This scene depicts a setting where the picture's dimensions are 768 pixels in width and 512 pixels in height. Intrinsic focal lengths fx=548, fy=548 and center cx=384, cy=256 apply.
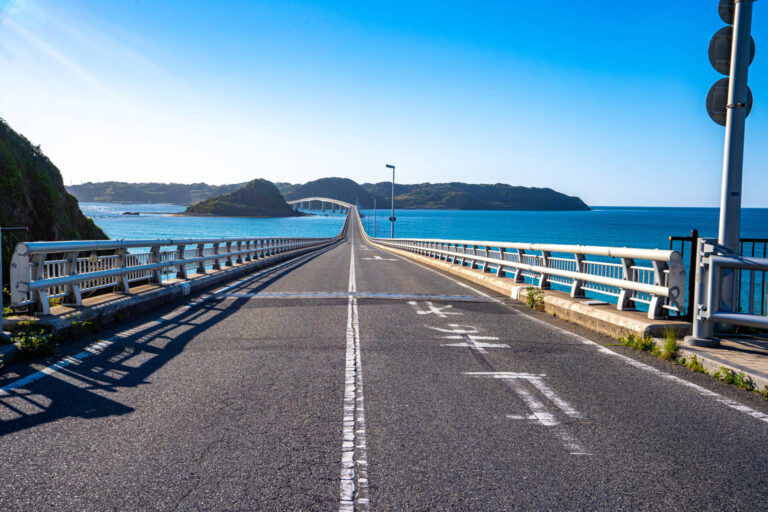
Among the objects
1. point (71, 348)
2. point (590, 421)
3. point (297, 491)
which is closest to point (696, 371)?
point (590, 421)

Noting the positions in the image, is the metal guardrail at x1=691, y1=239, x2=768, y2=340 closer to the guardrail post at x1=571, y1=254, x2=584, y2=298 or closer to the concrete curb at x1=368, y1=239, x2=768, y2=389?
the concrete curb at x1=368, y1=239, x2=768, y2=389

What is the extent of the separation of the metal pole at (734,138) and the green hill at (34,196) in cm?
1921

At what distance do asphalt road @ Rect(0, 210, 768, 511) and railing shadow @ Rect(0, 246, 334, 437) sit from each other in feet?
0.09

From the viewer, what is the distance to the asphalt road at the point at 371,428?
3.26m

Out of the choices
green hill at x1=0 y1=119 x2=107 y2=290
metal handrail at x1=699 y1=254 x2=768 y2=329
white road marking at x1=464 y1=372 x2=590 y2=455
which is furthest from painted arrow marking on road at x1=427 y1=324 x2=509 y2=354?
green hill at x1=0 y1=119 x2=107 y2=290

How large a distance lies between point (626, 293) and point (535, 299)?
9.42 feet

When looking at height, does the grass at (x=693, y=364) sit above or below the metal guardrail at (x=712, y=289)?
below

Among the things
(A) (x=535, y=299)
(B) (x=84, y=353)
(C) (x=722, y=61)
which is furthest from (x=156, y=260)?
(C) (x=722, y=61)

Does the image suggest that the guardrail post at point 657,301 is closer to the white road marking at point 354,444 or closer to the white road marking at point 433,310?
the white road marking at point 433,310

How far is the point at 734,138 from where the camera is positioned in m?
7.26

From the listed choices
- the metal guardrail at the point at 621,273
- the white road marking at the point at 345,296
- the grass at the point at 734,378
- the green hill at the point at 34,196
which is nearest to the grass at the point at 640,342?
the metal guardrail at the point at 621,273

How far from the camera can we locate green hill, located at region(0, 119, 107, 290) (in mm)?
19172

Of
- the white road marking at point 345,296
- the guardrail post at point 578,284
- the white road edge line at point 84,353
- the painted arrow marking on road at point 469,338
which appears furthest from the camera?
the white road marking at point 345,296

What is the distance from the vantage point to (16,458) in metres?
3.69
